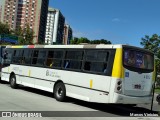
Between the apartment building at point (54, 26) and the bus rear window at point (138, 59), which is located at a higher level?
the apartment building at point (54, 26)

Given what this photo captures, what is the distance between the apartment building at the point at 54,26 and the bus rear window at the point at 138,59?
13023 centimetres

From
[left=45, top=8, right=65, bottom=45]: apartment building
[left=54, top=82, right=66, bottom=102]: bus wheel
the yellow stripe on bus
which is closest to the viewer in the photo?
the yellow stripe on bus

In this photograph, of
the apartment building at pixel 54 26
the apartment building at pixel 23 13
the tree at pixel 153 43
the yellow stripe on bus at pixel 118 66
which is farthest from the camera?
the apartment building at pixel 23 13

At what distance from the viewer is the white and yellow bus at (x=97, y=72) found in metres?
12.1

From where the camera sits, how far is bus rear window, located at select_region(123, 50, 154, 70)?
12.3 meters

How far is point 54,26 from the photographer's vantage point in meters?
157

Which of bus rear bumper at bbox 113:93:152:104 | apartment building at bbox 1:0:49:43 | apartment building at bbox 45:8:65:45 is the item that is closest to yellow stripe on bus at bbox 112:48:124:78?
bus rear bumper at bbox 113:93:152:104

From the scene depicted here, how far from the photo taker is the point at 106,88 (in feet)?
39.8

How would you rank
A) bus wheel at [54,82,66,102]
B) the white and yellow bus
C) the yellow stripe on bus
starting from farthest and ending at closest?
bus wheel at [54,82,66,102], the white and yellow bus, the yellow stripe on bus

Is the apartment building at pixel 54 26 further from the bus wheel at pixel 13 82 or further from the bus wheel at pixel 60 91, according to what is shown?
the bus wheel at pixel 60 91

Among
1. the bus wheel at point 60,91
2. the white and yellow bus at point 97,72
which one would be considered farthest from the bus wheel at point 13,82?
the bus wheel at point 60,91

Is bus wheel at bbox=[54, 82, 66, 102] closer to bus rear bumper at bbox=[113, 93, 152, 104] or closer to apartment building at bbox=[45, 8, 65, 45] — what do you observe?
bus rear bumper at bbox=[113, 93, 152, 104]

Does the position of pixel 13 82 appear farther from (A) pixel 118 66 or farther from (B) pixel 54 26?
(B) pixel 54 26

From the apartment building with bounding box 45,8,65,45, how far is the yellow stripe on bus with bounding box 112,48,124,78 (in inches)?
5168
